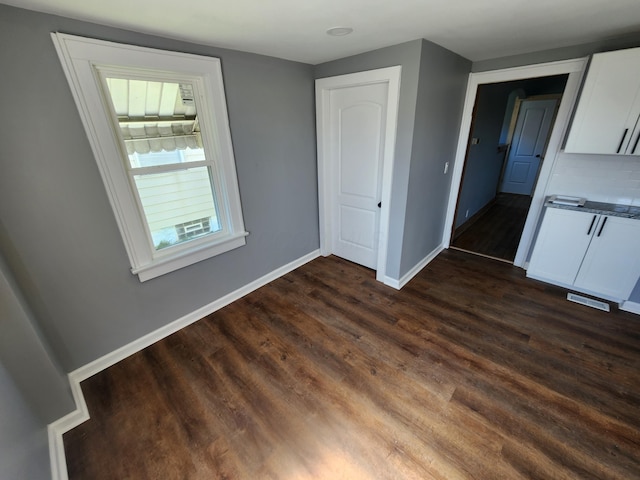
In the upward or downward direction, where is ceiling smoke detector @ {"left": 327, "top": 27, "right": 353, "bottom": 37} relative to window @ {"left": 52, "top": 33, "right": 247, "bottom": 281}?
upward

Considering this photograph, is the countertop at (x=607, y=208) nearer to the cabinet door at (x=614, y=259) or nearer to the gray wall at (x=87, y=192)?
the cabinet door at (x=614, y=259)

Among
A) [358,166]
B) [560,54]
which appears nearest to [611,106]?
[560,54]

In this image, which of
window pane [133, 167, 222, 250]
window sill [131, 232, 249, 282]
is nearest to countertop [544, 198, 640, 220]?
window sill [131, 232, 249, 282]

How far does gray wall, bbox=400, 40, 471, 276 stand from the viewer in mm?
2307

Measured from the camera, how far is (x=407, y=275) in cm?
300

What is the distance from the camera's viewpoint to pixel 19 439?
1.17 metres

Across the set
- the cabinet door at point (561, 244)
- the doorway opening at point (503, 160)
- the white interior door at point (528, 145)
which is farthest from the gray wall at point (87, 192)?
the white interior door at point (528, 145)

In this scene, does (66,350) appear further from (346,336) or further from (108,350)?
(346,336)

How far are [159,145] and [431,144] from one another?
2434mm

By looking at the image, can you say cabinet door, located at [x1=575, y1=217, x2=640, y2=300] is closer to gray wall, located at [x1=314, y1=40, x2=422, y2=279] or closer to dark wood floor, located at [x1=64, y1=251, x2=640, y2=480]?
dark wood floor, located at [x1=64, y1=251, x2=640, y2=480]

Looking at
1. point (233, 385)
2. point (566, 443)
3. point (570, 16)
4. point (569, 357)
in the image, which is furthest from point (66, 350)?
point (570, 16)

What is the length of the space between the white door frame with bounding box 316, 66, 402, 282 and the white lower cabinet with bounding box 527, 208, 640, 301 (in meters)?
1.62

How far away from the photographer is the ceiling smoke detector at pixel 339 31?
1773 millimetres

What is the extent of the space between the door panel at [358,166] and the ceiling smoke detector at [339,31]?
72 cm
